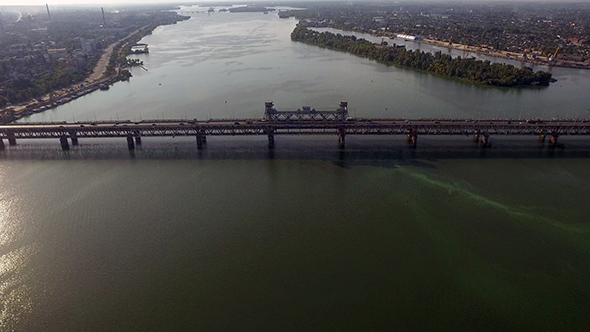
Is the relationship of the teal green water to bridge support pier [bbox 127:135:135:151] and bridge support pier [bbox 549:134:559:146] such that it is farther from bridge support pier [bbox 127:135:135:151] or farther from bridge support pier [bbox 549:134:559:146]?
bridge support pier [bbox 127:135:135:151]

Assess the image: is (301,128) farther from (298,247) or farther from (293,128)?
(298,247)

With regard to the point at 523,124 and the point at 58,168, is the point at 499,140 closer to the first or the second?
the point at 523,124

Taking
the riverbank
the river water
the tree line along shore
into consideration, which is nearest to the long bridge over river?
the river water

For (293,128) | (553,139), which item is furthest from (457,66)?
(293,128)

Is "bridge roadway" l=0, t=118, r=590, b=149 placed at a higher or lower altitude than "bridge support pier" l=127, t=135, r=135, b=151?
higher

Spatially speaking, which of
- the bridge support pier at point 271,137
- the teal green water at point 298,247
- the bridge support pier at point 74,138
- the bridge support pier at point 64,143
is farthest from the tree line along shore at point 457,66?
the bridge support pier at point 64,143

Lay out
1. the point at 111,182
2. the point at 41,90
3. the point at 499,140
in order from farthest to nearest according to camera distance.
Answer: the point at 41,90
the point at 499,140
the point at 111,182

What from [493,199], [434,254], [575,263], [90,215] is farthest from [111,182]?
[575,263]
